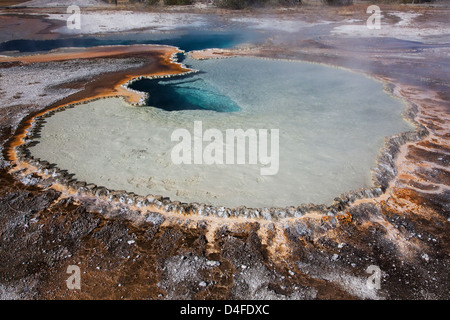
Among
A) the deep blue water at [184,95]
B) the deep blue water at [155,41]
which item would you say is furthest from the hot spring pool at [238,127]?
the deep blue water at [155,41]

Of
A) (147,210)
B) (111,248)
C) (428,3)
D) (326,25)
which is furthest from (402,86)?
(428,3)

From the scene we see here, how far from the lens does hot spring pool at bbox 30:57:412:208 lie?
16.3 feet

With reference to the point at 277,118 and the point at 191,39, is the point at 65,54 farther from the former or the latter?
the point at 277,118

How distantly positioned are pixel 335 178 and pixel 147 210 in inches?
122

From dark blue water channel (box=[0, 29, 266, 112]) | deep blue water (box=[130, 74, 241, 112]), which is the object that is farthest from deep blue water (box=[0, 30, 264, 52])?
deep blue water (box=[130, 74, 241, 112])

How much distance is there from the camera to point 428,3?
2761 cm

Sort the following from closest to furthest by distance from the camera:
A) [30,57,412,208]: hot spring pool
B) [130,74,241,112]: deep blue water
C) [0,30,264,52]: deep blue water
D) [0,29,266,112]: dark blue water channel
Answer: [30,57,412,208]: hot spring pool
[130,74,241,112]: deep blue water
[0,29,266,112]: dark blue water channel
[0,30,264,52]: deep blue water

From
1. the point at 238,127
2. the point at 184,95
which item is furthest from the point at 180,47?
the point at 238,127

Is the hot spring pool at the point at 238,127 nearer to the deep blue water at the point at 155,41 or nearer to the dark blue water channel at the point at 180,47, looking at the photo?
the dark blue water channel at the point at 180,47

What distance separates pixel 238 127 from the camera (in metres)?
6.73

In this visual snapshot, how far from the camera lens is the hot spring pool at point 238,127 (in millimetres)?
4973

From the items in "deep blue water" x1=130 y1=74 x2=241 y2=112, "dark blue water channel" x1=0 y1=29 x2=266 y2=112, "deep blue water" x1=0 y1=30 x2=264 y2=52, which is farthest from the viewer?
"deep blue water" x1=0 y1=30 x2=264 y2=52

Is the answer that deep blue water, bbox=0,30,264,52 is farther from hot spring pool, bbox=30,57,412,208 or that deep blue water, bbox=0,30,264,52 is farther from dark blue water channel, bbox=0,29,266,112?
hot spring pool, bbox=30,57,412,208

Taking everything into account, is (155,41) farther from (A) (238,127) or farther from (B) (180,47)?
(A) (238,127)
